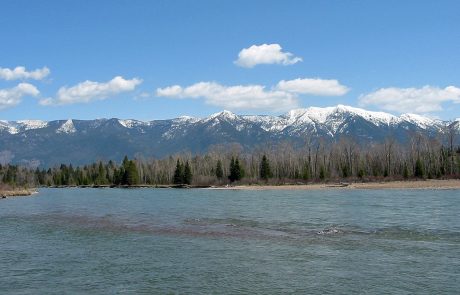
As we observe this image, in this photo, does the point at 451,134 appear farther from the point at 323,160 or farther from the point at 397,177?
the point at 323,160

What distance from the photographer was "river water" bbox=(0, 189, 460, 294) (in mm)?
22344

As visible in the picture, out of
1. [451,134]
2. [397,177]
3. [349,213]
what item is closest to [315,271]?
[349,213]

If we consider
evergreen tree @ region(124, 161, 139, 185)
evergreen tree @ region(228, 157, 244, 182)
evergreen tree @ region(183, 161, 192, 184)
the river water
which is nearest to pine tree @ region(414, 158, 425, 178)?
evergreen tree @ region(228, 157, 244, 182)

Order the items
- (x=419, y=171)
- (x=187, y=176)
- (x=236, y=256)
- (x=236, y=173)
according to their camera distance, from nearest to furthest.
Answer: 1. (x=236, y=256)
2. (x=419, y=171)
3. (x=236, y=173)
4. (x=187, y=176)

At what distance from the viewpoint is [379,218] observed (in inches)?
1948

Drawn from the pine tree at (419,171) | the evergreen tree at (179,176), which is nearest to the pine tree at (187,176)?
the evergreen tree at (179,176)

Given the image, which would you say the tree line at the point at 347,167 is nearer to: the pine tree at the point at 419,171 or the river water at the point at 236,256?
the pine tree at the point at 419,171

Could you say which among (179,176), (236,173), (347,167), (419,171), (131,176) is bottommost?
(419,171)

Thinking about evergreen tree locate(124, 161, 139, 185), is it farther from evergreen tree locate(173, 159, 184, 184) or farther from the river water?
the river water

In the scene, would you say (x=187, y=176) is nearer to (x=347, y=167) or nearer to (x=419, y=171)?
(x=347, y=167)

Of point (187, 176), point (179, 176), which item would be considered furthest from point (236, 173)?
point (179, 176)

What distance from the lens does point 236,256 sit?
96.9 ft

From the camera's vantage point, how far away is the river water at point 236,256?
2234 cm

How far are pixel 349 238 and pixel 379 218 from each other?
1523 cm
